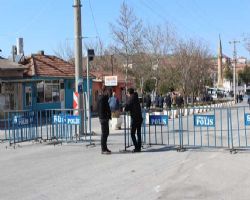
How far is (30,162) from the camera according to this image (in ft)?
41.8

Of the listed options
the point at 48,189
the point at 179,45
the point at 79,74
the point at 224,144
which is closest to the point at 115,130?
the point at 79,74

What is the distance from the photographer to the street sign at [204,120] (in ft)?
45.4

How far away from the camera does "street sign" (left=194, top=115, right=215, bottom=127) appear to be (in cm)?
1385

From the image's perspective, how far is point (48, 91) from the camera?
41.7m

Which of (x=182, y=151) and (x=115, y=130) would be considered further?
(x=115, y=130)

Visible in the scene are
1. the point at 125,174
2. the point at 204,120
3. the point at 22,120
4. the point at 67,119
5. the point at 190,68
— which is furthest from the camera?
the point at 190,68

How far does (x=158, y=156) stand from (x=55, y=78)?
96.1ft

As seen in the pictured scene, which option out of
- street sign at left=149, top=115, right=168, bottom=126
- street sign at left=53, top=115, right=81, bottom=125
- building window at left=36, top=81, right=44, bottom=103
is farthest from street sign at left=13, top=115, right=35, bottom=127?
building window at left=36, top=81, right=44, bottom=103

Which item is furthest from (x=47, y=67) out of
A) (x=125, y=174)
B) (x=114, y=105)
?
(x=125, y=174)

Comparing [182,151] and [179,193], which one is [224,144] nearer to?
[182,151]

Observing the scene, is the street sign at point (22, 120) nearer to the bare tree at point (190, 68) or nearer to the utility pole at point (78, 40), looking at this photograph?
the utility pole at point (78, 40)

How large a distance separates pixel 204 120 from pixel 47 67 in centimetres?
2981

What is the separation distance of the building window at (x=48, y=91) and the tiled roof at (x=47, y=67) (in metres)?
0.89

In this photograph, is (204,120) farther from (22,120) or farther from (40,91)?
(40,91)
